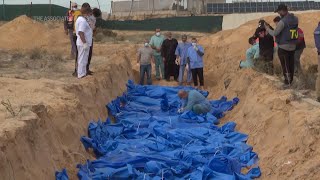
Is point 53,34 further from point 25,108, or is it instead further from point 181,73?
point 25,108

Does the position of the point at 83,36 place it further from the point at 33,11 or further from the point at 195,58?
the point at 33,11

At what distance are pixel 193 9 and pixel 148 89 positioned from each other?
89.4 feet

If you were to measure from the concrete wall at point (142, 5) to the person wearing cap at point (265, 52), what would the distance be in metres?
31.4

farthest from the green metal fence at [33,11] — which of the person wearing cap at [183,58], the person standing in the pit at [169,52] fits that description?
the person wearing cap at [183,58]

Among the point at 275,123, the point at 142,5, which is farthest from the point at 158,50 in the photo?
the point at 142,5

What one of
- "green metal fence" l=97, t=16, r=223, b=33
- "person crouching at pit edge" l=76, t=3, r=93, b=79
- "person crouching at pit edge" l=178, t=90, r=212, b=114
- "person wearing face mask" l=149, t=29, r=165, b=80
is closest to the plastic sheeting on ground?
"person crouching at pit edge" l=178, t=90, r=212, b=114

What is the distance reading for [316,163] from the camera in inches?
296

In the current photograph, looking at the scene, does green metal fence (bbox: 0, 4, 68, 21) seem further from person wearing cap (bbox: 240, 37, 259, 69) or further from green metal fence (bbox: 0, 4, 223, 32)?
person wearing cap (bbox: 240, 37, 259, 69)

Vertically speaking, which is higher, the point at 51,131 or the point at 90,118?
the point at 51,131

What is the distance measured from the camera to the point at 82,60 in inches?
493

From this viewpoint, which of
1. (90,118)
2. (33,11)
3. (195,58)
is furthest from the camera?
(33,11)

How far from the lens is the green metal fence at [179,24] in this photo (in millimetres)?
33281

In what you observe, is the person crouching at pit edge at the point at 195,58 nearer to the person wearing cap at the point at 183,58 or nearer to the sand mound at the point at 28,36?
the person wearing cap at the point at 183,58

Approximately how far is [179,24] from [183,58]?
1552 centimetres
